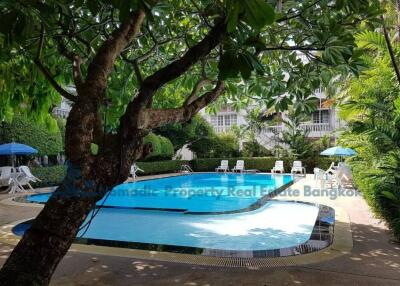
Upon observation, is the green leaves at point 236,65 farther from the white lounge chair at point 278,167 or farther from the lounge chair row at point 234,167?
the lounge chair row at point 234,167

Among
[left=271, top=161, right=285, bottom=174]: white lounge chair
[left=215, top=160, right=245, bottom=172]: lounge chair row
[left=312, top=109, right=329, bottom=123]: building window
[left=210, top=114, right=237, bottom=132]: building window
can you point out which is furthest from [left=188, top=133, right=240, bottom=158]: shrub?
[left=312, top=109, right=329, bottom=123]: building window

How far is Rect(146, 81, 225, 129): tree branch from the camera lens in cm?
299

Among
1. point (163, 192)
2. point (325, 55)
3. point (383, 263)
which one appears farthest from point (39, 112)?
point (163, 192)

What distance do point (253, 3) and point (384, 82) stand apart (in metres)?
8.53

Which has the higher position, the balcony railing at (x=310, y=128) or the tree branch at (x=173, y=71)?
the balcony railing at (x=310, y=128)

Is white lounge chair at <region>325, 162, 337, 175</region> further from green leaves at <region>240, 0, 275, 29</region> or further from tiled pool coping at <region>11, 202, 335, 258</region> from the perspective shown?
green leaves at <region>240, 0, 275, 29</region>

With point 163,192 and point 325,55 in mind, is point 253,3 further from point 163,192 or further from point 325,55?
point 163,192

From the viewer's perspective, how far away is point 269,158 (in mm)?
28719

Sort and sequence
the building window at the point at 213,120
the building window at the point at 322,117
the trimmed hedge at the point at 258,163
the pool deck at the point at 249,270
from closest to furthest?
the pool deck at the point at 249,270 < the trimmed hedge at the point at 258,163 < the building window at the point at 322,117 < the building window at the point at 213,120

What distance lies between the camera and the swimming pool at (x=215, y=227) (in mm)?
6394

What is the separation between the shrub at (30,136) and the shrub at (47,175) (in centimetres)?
88

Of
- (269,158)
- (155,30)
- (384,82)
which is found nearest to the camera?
(155,30)

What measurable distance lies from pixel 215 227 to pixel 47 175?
493 inches

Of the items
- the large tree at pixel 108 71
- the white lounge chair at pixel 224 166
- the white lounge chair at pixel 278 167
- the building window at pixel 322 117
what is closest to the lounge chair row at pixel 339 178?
the white lounge chair at pixel 278 167
